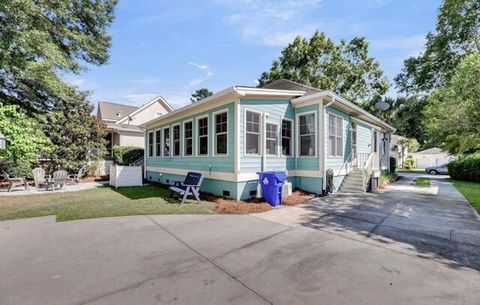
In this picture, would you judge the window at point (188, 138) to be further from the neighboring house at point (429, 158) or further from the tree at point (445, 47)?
the neighboring house at point (429, 158)

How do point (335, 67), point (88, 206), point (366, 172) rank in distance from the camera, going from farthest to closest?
point (335, 67) < point (366, 172) < point (88, 206)

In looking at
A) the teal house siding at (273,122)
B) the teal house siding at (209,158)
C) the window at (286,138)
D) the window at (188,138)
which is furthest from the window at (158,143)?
the window at (286,138)

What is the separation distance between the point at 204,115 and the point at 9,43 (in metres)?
10.2

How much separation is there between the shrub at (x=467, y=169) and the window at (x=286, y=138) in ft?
55.2

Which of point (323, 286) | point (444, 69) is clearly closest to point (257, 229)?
point (323, 286)

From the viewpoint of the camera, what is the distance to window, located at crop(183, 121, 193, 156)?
36.8 feet

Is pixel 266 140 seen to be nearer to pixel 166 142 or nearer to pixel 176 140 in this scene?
pixel 176 140

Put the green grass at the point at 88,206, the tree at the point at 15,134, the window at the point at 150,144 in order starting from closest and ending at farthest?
1. the green grass at the point at 88,206
2. the tree at the point at 15,134
3. the window at the point at 150,144

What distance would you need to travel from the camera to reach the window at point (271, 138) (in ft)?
30.7

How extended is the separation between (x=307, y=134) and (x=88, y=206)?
26.7ft

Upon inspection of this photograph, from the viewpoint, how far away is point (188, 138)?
11469mm

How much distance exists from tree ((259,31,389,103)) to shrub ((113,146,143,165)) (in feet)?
54.2

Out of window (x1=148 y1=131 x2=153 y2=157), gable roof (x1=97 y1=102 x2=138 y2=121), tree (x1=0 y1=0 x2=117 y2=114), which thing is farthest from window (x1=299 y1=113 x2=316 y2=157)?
gable roof (x1=97 y1=102 x2=138 y2=121)

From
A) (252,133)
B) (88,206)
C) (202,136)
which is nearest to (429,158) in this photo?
(252,133)
